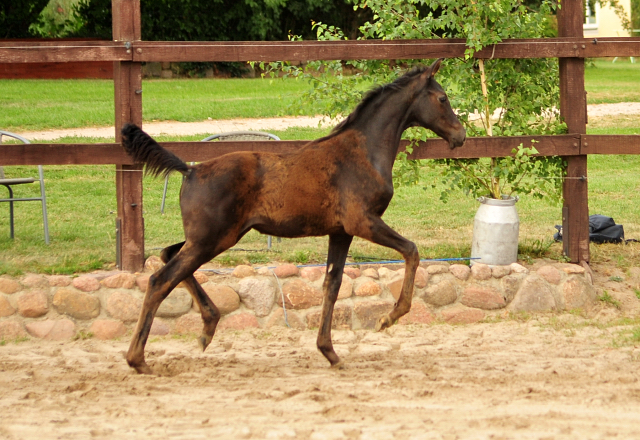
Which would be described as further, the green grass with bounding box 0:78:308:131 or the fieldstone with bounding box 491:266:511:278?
the green grass with bounding box 0:78:308:131

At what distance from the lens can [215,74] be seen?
2366 centimetres

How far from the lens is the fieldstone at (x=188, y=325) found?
6.00 metres

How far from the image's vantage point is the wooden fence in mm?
5957

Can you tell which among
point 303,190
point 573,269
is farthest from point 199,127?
point 303,190

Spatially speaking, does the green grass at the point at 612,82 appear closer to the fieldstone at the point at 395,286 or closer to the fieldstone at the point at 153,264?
the fieldstone at the point at 395,286

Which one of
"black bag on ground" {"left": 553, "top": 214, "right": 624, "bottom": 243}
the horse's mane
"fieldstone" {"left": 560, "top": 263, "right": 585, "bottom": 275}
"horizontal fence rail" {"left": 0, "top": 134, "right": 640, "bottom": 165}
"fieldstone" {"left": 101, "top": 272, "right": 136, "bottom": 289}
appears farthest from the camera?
"black bag on ground" {"left": 553, "top": 214, "right": 624, "bottom": 243}

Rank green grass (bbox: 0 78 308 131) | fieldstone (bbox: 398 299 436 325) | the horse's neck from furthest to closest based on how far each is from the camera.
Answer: green grass (bbox: 0 78 308 131), fieldstone (bbox: 398 299 436 325), the horse's neck

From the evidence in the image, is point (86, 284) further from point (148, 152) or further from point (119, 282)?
point (148, 152)

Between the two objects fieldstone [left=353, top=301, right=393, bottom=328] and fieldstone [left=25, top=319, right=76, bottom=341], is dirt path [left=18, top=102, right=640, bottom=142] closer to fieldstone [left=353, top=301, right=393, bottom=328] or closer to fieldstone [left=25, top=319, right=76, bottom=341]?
fieldstone [left=25, top=319, right=76, bottom=341]

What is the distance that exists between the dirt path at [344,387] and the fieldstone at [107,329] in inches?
4.1

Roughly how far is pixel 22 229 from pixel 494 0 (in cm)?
487

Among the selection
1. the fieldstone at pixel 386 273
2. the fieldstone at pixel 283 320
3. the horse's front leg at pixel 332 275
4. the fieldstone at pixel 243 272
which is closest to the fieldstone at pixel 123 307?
the fieldstone at pixel 243 272

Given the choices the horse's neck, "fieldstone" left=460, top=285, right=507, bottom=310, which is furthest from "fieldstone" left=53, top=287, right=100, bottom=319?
"fieldstone" left=460, top=285, right=507, bottom=310

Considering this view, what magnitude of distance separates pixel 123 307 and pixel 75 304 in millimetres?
363
